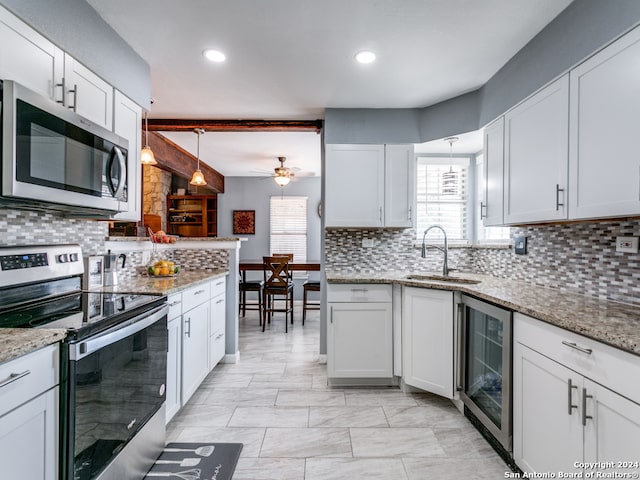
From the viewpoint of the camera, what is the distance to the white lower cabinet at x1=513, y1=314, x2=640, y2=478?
1.09 metres

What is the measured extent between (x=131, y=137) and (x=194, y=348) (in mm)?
1502

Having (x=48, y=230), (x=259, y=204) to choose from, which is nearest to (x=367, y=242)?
(x=48, y=230)

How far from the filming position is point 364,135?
3180mm

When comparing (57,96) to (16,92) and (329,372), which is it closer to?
(16,92)

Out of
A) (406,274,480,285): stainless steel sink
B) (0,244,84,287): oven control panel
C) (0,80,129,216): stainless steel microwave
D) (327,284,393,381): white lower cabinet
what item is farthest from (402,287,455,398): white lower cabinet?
(0,244,84,287): oven control panel

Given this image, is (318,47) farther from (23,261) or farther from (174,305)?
(23,261)

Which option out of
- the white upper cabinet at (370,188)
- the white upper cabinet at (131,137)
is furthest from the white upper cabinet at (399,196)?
the white upper cabinet at (131,137)

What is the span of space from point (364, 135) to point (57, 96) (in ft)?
7.50

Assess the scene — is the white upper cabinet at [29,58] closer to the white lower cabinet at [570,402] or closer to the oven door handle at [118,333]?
the oven door handle at [118,333]

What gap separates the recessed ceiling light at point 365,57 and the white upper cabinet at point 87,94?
1.56 metres

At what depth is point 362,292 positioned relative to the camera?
2770 millimetres

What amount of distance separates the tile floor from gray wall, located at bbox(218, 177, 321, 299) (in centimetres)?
377

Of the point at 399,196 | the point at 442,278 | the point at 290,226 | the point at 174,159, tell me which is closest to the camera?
the point at 442,278

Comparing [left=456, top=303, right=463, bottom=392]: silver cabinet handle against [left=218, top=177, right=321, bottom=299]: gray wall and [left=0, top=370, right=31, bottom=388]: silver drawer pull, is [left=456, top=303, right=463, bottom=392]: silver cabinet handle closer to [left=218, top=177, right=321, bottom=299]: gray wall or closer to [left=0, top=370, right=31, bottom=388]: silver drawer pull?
[left=0, top=370, right=31, bottom=388]: silver drawer pull
